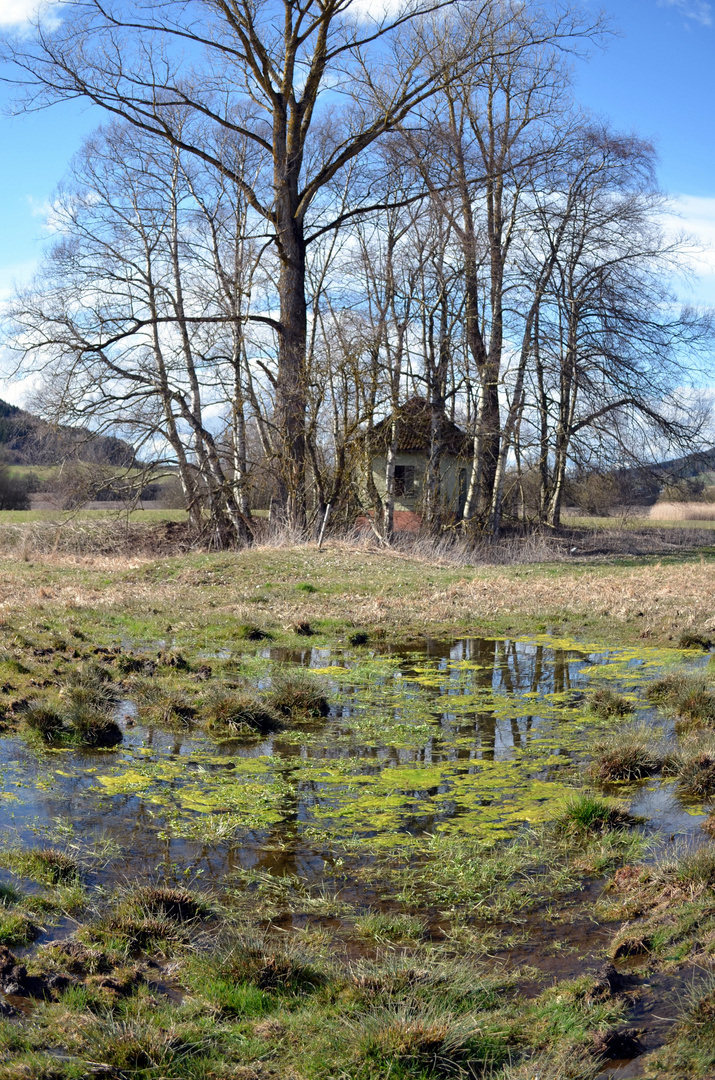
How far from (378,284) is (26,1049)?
1099 inches

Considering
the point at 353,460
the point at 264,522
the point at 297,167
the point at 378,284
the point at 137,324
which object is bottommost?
the point at 264,522

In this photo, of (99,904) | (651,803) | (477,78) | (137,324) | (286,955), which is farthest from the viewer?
(477,78)

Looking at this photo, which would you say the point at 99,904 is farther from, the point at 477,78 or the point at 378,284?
the point at 477,78

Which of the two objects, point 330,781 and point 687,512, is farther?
point 687,512

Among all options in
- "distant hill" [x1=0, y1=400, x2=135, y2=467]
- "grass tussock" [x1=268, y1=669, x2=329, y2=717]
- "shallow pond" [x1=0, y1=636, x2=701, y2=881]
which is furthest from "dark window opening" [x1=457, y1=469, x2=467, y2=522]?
"grass tussock" [x1=268, y1=669, x2=329, y2=717]

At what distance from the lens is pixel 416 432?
3031cm

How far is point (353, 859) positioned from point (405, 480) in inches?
1277

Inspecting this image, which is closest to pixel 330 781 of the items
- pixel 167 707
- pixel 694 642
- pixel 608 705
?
pixel 167 707

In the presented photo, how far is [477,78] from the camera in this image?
27.8m

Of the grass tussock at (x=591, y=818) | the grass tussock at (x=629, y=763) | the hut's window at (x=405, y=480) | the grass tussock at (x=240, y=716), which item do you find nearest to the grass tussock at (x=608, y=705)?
the grass tussock at (x=629, y=763)

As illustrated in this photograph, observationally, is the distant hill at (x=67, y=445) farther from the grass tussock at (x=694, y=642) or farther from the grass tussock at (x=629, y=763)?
the grass tussock at (x=629, y=763)

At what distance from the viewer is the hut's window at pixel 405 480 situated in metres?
35.6

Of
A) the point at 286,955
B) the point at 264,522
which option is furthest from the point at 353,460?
the point at 286,955

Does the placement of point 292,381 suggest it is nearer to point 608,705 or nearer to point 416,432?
point 416,432
